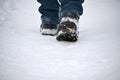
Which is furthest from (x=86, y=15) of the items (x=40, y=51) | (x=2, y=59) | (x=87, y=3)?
(x=2, y=59)

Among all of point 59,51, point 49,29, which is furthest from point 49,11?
point 59,51

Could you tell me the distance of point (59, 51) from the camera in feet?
4.98

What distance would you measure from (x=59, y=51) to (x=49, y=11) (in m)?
0.48

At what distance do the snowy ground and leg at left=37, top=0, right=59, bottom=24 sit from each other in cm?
14

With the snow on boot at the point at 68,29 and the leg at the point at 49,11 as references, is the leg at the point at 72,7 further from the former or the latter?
the leg at the point at 49,11

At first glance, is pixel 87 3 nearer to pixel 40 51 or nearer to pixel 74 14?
pixel 74 14

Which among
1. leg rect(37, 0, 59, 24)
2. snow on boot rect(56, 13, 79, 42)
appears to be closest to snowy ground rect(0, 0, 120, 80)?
snow on boot rect(56, 13, 79, 42)

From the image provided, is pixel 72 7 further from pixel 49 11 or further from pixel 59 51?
pixel 59 51

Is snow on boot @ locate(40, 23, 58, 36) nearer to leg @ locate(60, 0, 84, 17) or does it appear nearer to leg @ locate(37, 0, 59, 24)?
leg @ locate(37, 0, 59, 24)

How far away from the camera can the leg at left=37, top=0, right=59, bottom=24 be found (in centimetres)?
185

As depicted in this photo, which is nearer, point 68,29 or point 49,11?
point 68,29

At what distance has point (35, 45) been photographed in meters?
1.60

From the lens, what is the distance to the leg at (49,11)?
1854 millimetres

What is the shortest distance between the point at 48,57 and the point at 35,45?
209 millimetres
